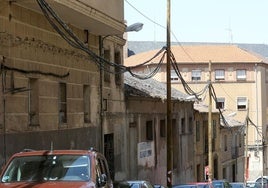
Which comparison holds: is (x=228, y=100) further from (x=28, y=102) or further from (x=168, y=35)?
(x=28, y=102)

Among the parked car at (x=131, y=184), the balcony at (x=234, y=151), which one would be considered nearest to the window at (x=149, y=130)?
the parked car at (x=131, y=184)

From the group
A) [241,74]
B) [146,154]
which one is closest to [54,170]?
[146,154]

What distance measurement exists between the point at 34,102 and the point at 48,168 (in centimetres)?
729

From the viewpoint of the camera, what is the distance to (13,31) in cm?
1630

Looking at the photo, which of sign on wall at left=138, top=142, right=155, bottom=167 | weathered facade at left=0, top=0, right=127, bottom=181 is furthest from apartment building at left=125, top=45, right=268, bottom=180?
weathered facade at left=0, top=0, right=127, bottom=181

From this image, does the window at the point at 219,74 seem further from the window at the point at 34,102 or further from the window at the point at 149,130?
the window at the point at 34,102

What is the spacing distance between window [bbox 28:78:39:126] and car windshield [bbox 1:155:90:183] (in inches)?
258

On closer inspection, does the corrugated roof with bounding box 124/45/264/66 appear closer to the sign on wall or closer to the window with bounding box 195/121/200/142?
the window with bounding box 195/121/200/142

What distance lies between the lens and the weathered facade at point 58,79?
1597 cm

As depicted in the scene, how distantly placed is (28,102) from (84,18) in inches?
144

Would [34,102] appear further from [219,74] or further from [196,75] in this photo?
[219,74]

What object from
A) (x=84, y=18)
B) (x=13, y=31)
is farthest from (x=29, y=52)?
(x=84, y=18)

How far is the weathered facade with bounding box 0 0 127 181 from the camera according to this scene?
15969 mm

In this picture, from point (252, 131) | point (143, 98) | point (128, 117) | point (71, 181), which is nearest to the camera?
point (71, 181)
